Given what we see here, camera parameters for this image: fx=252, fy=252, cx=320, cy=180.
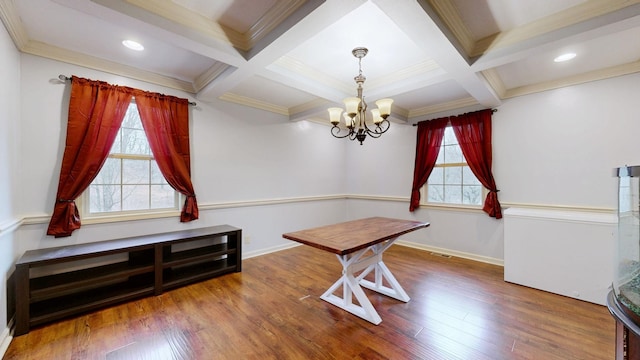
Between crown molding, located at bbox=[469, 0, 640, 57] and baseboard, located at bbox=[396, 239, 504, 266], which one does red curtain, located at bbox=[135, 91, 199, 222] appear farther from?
baseboard, located at bbox=[396, 239, 504, 266]

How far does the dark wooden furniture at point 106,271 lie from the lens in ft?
6.83

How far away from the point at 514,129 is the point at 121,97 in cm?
493

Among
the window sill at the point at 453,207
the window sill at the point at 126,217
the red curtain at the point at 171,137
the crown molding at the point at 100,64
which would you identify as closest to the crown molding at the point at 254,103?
the crown molding at the point at 100,64

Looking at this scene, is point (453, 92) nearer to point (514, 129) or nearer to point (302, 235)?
point (514, 129)

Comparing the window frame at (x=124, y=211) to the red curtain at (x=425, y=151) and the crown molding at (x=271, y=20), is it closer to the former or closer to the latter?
the crown molding at (x=271, y=20)

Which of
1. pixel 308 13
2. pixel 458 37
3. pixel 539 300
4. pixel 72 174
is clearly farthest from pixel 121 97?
pixel 539 300

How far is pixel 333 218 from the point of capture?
17.7 feet

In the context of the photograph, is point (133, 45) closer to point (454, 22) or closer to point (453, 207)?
point (454, 22)

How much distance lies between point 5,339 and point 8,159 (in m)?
1.37

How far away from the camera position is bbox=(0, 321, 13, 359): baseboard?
1.78 m

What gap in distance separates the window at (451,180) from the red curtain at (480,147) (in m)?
0.19

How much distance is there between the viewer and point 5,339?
1851mm

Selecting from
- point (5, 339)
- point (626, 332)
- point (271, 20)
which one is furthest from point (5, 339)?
point (626, 332)

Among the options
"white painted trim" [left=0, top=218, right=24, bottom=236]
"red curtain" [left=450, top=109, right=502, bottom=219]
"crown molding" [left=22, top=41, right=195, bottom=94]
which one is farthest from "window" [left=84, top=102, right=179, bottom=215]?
"red curtain" [left=450, top=109, right=502, bottom=219]
